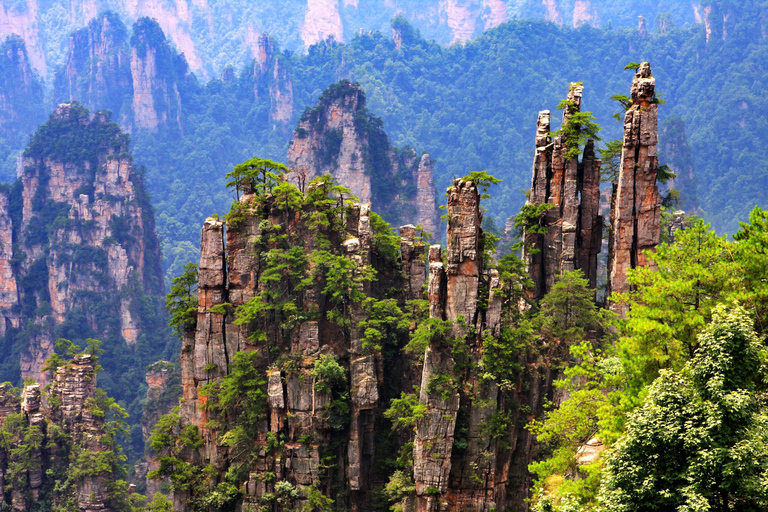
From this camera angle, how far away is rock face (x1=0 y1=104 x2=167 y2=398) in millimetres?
101062

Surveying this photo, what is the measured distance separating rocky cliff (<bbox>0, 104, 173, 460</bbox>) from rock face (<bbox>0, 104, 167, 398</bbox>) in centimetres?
13

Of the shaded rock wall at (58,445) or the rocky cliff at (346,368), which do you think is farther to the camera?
the shaded rock wall at (58,445)

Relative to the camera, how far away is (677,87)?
143000 mm

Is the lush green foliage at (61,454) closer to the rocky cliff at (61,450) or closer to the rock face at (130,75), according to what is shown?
the rocky cliff at (61,450)

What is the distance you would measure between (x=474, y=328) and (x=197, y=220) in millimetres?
113449

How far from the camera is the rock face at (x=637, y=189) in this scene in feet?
129

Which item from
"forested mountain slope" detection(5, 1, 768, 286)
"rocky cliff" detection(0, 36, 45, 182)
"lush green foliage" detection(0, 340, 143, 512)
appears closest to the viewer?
"lush green foliage" detection(0, 340, 143, 512)

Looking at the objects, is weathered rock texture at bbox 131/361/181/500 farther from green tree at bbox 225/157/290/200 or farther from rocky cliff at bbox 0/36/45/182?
rocky cliff at bbox 0/36/45/182

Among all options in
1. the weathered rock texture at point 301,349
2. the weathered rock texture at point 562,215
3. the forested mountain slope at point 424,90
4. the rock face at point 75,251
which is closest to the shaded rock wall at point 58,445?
the weathered rock texture at point 301,349

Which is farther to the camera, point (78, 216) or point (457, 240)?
point (78, 216)

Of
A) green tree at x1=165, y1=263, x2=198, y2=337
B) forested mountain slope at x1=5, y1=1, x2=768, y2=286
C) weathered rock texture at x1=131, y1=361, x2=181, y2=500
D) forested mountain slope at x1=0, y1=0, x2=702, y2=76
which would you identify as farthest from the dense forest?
forested mountain slope at x1=0, y1=0, x2=702, y2=76

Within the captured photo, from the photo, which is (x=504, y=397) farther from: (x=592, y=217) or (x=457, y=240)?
(x=592, y=217)

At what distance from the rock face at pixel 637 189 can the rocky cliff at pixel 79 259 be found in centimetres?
7047

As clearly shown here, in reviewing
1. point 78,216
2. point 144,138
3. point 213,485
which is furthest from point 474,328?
point 144,138
